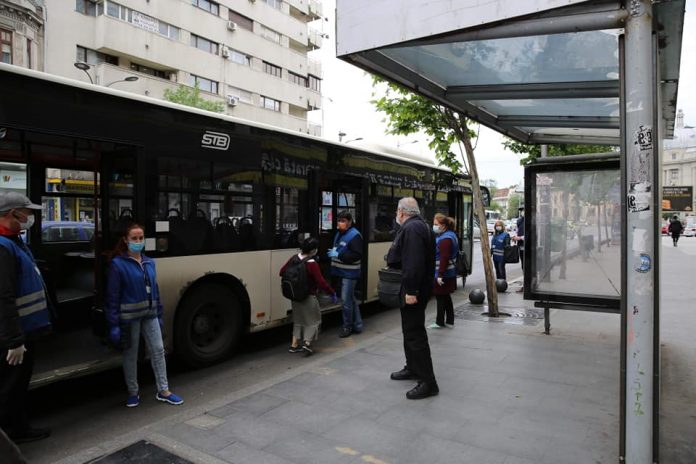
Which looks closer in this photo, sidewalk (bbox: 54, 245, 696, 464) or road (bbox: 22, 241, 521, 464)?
sidewalk (bbox: 54, 245, 696, 464)

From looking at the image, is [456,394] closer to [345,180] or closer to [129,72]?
[345,180]

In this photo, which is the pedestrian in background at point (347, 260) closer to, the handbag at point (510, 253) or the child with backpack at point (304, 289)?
the child with backpack at point (304, 289)

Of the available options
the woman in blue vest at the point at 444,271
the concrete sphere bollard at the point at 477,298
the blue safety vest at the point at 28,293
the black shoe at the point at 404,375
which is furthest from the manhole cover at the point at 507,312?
the blue safety vest at the point at 28,293

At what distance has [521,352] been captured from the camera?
20.2ft

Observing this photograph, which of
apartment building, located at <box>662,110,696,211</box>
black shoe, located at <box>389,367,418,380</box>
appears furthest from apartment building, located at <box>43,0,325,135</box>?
apartment building, located at <box>662,110,696,211</box>

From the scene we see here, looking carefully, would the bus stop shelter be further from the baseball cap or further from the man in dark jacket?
the baseball cap

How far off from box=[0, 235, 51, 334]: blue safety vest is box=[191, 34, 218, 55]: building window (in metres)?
33.7

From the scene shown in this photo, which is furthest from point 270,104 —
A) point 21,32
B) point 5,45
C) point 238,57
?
point 5,45

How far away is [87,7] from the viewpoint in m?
27.8

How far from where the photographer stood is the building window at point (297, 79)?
41.8 meters

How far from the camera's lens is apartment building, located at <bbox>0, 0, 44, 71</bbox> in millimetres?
23453

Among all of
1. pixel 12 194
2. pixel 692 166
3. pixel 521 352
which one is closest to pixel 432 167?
pixel 521 352

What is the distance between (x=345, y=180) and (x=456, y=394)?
428cm

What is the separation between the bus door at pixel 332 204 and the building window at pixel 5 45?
76.7ft
